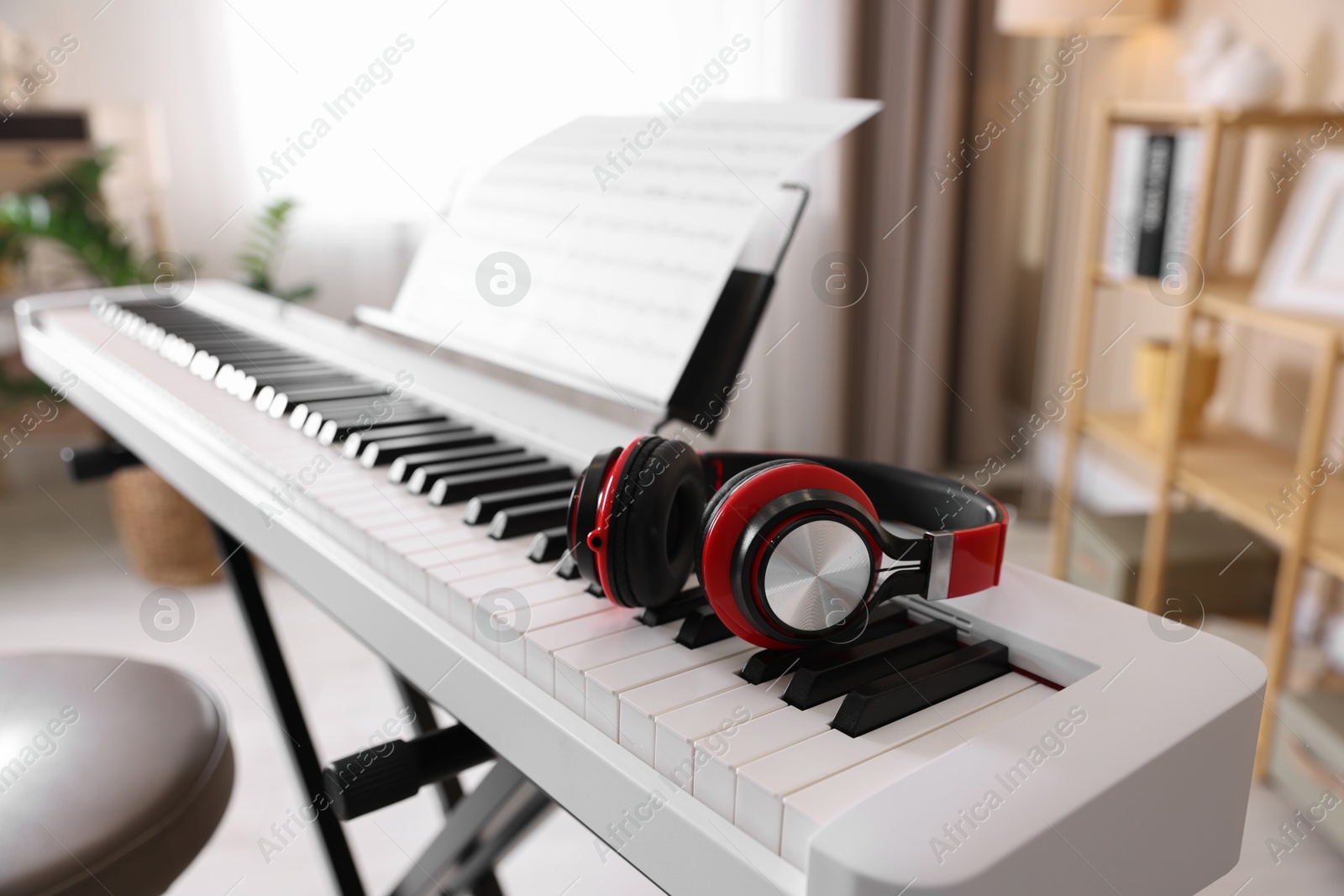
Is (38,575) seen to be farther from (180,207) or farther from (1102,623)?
(1102,623)

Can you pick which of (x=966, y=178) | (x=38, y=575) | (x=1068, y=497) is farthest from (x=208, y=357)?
(x=966, y=178)

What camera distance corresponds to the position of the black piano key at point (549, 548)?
29.8 inches

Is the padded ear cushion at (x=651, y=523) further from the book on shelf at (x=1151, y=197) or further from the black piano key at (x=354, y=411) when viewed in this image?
the book on shelf at (x=1151, y=197)

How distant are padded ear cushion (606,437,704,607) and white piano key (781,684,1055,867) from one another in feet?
0.57

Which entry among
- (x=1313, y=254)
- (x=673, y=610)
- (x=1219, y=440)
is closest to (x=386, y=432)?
(x=673, y=610)

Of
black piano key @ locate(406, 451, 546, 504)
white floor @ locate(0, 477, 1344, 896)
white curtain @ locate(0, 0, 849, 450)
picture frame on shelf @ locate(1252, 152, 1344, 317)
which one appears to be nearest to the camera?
black piano key @ locate(406, 451, 546, 504)

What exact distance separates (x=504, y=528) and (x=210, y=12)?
2.85m

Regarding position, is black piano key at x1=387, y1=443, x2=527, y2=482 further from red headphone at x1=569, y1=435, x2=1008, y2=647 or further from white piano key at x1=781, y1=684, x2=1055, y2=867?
white piano key at x1=781, y1=684, x2=1055, y2=867

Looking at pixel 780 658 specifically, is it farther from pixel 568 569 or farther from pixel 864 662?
pixel 568 569

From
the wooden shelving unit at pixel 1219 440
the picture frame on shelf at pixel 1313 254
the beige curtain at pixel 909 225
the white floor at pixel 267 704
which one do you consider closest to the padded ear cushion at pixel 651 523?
the white floor at pixel 267 704

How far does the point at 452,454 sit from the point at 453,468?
49 mm

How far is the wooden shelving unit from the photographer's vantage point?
1.69 meters

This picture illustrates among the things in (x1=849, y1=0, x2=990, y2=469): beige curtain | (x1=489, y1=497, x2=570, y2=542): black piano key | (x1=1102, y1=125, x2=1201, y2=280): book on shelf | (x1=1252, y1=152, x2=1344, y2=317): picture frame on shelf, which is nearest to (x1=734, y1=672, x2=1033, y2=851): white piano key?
(x1=489, y1=497, x2=570, y2=542): black piano key

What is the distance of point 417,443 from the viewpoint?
0.99 metres
